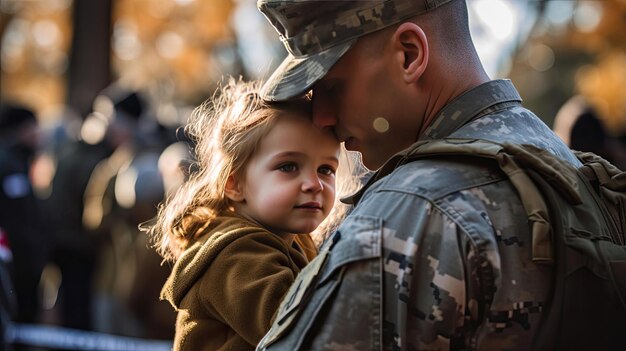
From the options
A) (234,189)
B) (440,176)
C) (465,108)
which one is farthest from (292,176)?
(440,176)

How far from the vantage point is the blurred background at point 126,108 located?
270 inches

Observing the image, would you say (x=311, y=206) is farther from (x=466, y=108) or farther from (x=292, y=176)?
(x=466, y=108)

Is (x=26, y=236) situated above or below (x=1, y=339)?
below

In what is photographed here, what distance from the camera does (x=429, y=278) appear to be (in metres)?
1.84

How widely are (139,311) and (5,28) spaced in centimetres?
1822

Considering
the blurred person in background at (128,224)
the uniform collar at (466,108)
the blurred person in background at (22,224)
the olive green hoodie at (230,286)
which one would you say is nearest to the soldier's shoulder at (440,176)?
the uniform collar at (466,108)

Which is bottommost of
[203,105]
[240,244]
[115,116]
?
[115,116]

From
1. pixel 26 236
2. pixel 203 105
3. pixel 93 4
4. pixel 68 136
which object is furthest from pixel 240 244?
pixel 93 4

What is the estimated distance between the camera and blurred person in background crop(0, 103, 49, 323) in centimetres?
734

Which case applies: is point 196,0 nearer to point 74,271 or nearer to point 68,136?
point 68,136

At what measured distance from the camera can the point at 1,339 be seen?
4629mm

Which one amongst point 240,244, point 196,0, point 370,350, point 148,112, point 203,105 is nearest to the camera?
point 370,350

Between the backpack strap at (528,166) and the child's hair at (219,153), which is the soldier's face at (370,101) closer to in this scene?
the backpack strap at (528,166)

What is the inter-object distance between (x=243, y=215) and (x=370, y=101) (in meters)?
0.87
